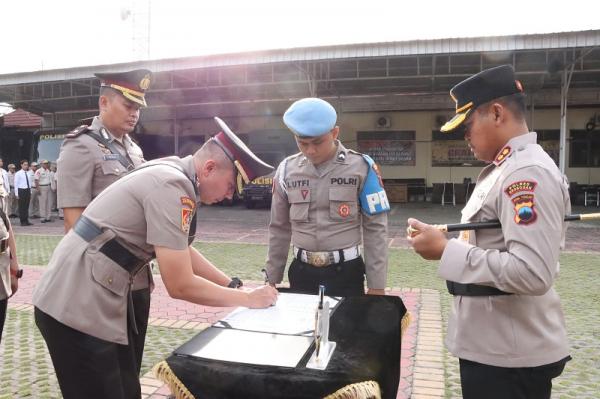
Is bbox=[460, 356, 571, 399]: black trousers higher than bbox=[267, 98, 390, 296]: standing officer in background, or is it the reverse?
bbox=[267, 98, 390, 296]: standing officer in background

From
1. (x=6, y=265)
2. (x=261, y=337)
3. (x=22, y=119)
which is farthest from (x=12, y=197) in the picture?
(x=261, y=337)

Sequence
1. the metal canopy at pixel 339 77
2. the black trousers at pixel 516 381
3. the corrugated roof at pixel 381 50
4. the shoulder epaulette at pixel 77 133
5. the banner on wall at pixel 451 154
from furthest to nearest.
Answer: the banner on wall at pixel 451 154, the metal canopy at pixel 339 77, the corrugated roof at pixel 381 50, the shoulder epaulette at pixel 77 133, the black trousers at pixel 516 381

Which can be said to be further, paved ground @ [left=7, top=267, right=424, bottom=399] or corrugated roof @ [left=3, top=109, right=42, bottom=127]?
corrugated roof @ [left=3, top=109, right=42, bottom=127]

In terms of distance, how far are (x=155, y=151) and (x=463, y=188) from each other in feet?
43.7

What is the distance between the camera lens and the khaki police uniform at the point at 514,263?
1464 millimetres

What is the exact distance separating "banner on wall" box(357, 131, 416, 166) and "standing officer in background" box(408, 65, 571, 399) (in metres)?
19.5

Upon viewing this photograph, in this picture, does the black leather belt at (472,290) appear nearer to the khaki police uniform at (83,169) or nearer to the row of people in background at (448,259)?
the row of people in background at (448,259)

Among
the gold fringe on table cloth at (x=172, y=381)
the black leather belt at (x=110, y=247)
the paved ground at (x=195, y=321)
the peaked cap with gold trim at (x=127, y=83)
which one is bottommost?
the paved ground at (x=195, y=321)

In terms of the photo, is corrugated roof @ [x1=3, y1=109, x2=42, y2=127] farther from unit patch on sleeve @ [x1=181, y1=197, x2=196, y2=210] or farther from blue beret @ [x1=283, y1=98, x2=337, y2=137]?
unit patch on sleeve @ [x1=181, y1=197, x2=196, y2=210]

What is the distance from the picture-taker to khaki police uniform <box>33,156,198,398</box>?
1818mm

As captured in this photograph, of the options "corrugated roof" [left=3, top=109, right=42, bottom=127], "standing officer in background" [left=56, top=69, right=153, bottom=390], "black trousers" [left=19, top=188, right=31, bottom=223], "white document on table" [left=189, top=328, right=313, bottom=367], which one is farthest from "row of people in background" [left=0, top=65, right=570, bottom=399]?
"corrugated roof" [left=3, top=109, right=42, bottom=127]

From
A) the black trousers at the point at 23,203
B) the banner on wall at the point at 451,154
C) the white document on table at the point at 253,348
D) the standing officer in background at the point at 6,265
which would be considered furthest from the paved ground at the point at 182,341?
the banner on wall at the point at 451,154

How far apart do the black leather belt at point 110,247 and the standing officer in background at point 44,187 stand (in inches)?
598

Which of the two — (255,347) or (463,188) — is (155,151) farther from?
(255,347)
